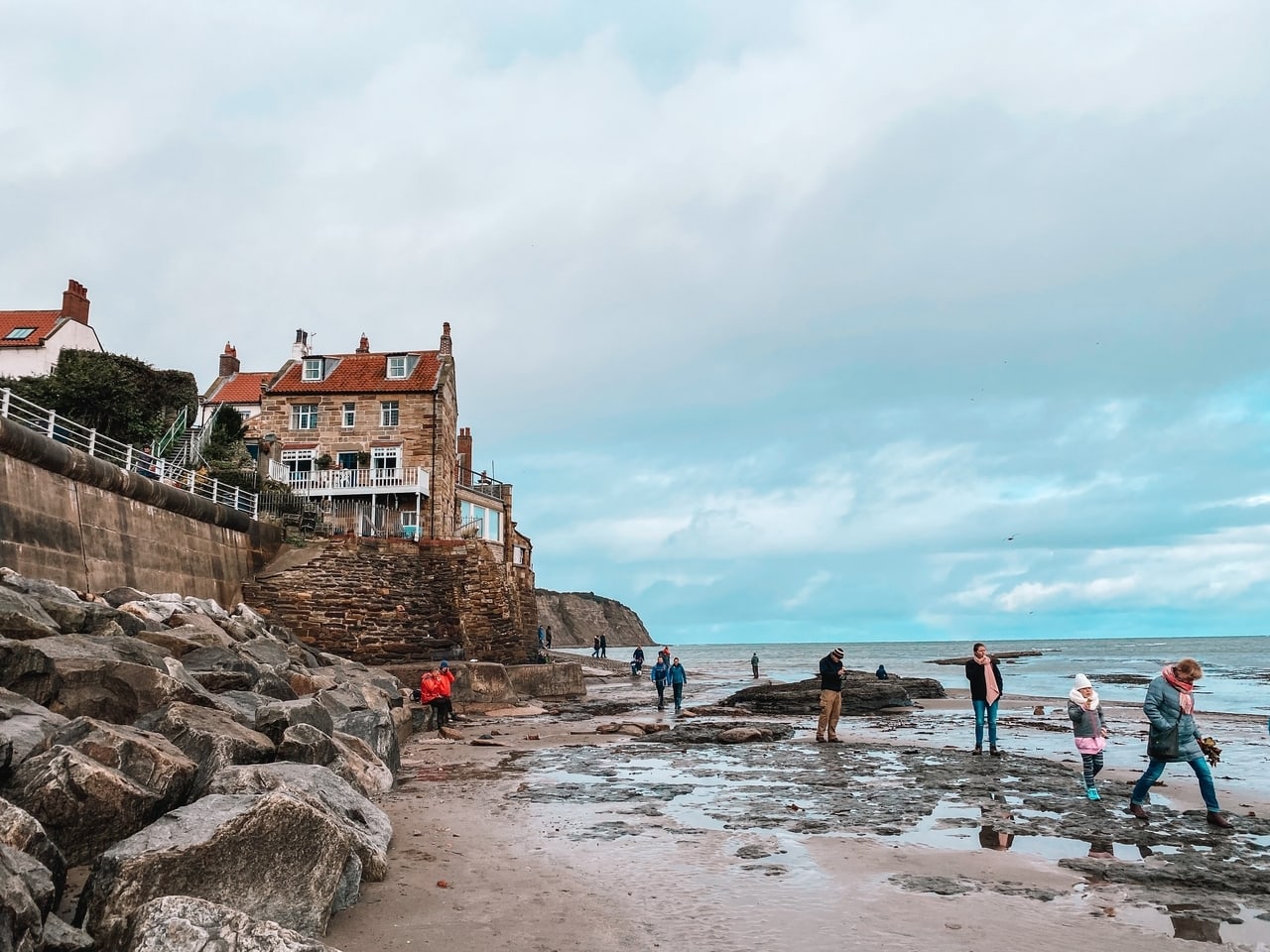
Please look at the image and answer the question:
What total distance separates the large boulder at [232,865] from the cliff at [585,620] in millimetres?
107174

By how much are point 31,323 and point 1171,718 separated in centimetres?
4855

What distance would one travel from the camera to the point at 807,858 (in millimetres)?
7816

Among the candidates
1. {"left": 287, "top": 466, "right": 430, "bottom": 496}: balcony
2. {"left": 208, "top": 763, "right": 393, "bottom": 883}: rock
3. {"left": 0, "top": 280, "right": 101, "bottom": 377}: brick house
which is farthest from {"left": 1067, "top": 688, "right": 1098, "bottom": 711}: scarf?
{"left": 0, "top": 280, "right": 101, "bottom": 377}: brick house

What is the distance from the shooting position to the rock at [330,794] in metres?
6.43

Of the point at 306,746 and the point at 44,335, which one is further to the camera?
the point at 44,335

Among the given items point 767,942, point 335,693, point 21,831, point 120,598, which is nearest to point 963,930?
point 767,942

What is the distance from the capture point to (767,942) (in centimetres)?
581

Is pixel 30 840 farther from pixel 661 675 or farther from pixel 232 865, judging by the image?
pixel 661 675

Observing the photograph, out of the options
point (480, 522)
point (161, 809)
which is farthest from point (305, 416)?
point (161, 809)

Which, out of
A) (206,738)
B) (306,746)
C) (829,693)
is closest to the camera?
(206,738)

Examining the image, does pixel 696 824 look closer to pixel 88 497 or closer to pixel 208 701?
pixel 208 701

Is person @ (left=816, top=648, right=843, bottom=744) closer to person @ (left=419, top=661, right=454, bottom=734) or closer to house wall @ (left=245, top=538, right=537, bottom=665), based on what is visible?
person @ (left=419, top=661, right=454, bottom=734)

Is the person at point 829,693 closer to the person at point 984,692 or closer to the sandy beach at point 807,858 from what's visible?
the sandy beach at point 807,858

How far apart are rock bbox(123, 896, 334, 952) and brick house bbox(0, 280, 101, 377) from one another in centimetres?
4184
